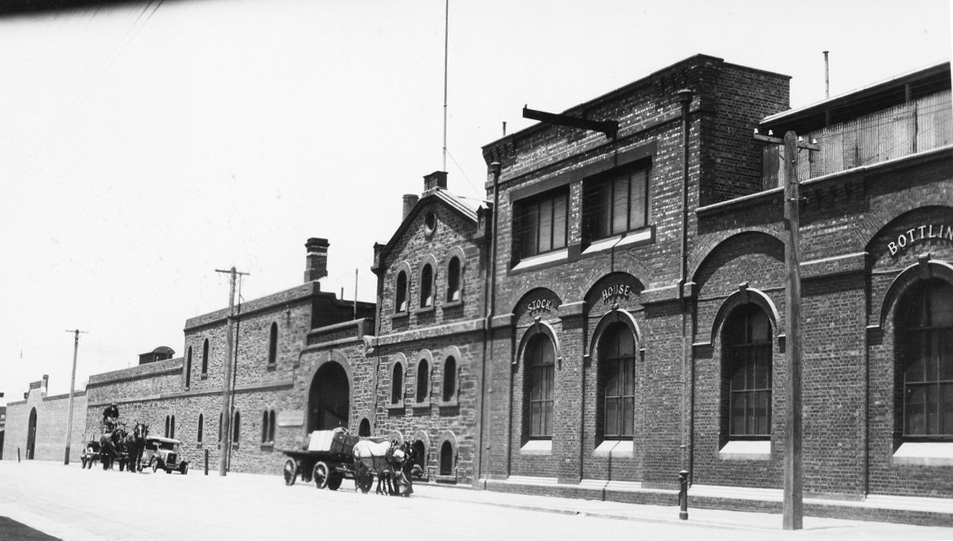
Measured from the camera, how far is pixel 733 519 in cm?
1991

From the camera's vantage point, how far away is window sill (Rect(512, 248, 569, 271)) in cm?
2890

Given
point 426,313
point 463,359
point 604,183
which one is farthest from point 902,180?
point 426,313

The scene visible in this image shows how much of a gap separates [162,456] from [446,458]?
61.9ft

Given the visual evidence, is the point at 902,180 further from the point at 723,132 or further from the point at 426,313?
the point at 426,313

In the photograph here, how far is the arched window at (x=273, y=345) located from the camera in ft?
158

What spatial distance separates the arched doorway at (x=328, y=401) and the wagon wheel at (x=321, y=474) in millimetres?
10763

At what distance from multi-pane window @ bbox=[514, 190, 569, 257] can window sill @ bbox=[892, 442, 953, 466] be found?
1182cm

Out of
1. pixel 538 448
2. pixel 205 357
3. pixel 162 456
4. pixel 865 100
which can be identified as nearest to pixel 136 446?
pixel 162 456

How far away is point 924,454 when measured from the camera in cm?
1853

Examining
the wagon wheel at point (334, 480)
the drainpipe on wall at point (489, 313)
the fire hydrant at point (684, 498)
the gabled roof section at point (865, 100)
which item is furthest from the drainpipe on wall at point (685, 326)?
the wagon wheel at point (334, 480)

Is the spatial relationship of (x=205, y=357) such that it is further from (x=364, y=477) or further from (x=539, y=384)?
(x=539, y=384)

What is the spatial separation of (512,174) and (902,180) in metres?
13.4

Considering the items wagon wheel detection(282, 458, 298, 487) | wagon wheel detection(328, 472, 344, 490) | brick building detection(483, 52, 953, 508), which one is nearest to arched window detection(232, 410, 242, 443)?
wagon wheel detection(282, 458, 298, 487)

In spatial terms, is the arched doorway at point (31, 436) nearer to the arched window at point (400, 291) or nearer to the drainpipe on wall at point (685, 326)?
the arched window at point (400, 291)
